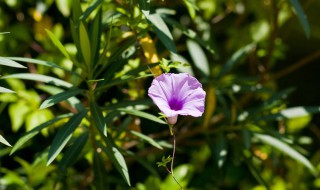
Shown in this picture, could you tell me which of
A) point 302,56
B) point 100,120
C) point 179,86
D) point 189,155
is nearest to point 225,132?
point 189,155

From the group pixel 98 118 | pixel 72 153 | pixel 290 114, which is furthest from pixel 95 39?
pixel 290 114

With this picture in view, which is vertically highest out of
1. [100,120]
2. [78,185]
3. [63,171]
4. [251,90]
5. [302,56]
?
[100,120]

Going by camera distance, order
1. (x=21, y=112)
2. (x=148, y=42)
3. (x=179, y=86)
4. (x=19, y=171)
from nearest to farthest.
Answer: (x=179, y=86)
(x=148, y=42)
(x=21, y=112)
(x=19, y=171)

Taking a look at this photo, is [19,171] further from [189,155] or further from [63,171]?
[189,155]

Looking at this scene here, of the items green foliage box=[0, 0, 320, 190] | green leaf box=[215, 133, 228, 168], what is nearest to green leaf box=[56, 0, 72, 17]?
green foliage box=[0, 0, 320, 190]

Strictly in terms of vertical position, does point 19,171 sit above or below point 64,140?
below

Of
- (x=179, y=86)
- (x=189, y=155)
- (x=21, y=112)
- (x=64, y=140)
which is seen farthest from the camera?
(x=189, y=155)

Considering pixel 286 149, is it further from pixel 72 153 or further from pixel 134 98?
pixel 72 153
